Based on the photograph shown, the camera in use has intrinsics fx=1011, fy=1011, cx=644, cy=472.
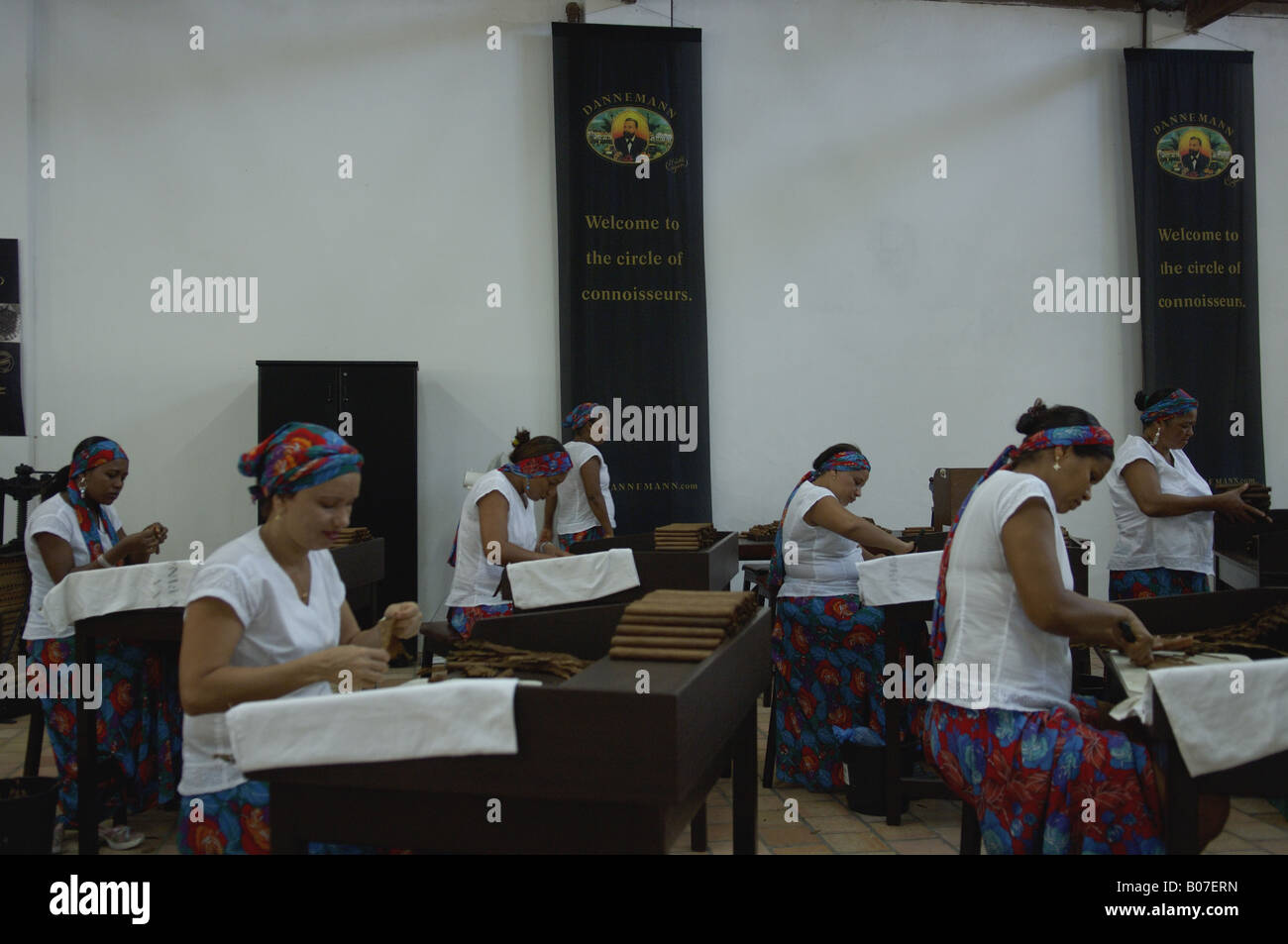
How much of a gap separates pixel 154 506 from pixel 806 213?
15.8 feet

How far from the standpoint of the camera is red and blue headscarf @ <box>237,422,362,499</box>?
6.91 feet

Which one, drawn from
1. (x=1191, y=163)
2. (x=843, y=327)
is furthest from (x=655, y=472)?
(x=1191, y=163)

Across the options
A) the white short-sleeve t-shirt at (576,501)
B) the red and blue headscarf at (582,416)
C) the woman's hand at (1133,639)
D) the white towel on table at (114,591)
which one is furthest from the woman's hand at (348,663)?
the red and blue headscarf at (582,416)

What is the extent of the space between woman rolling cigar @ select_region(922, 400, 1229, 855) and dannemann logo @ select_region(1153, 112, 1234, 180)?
5.82m

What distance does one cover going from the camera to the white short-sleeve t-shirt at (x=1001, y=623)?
7.29 feet

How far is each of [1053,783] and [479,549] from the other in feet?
7.94

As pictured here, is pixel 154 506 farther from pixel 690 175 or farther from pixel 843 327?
pixel 843 327

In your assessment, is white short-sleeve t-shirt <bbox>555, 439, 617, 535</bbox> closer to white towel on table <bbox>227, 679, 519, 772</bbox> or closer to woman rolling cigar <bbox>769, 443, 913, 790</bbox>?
woman rolling cigar <bbox>769, 443, 913, 790</bbox>

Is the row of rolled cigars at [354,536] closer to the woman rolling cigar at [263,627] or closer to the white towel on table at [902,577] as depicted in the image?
the white towel on table at [902,577]

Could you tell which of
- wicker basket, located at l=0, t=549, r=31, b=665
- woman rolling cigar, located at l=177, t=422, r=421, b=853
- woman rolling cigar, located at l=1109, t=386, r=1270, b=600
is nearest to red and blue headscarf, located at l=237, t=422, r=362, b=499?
woman rolling cigar, located at l=177, t=422, r=421, b=853

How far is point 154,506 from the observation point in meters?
6.61

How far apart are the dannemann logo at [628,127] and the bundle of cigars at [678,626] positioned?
5.04 m

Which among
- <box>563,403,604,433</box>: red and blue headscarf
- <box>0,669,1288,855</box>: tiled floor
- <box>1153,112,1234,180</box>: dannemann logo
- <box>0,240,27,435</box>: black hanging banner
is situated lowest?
<box>0,669,1288,855</box>: tiled floor

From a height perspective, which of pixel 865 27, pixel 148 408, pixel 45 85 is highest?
pixel 865 27
